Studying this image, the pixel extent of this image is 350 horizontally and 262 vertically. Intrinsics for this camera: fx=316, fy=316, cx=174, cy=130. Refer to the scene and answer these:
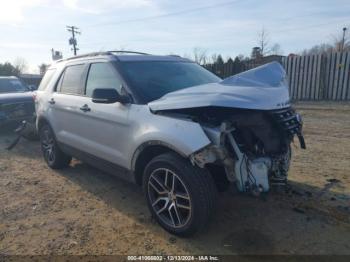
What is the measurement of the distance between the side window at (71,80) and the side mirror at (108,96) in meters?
1.19

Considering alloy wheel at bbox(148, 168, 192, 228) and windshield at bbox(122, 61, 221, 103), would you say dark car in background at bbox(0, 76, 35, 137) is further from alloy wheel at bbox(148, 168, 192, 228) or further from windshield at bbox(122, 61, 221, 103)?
alloy wheel at bbox(148, 168, 192, 228)

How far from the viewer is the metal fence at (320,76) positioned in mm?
13211

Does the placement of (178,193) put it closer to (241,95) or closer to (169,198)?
(169,198)

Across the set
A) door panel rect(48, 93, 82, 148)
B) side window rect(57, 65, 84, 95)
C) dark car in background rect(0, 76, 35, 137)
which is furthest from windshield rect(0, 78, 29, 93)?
side window rect(57, 65, 84, 95)

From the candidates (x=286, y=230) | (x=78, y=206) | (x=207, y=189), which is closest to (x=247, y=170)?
(x=207, y=189)

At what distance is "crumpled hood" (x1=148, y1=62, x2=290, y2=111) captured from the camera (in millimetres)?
2998

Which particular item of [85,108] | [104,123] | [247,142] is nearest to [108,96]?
[104,123]

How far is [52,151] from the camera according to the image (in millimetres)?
5773

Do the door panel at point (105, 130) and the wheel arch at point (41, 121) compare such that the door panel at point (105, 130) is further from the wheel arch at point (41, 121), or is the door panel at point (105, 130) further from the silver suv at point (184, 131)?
the wheel arch at point (41, 121)

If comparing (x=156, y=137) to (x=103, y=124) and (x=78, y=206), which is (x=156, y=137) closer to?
(x=103, y=124)

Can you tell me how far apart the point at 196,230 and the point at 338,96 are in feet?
41.1

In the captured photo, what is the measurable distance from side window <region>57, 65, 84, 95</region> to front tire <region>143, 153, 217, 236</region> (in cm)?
→ 208

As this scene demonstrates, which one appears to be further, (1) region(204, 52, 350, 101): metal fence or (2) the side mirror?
(1) region(204, 52, 350, 101): metal fence

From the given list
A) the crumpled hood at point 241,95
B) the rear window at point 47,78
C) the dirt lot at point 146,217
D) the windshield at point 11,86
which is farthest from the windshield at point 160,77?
the windshield at point 11,86
